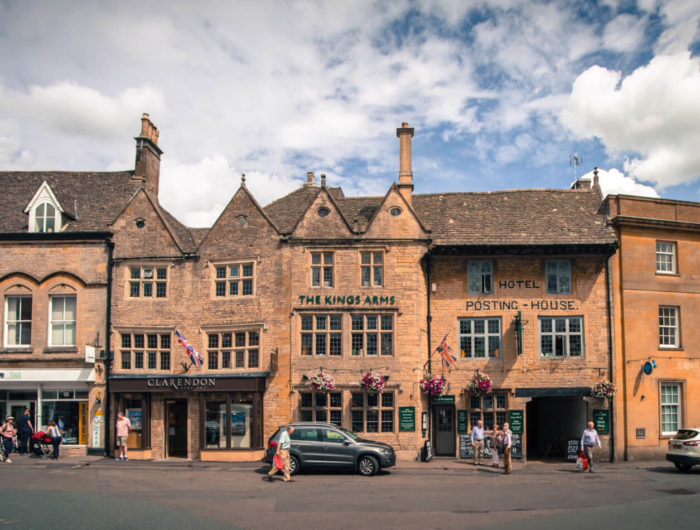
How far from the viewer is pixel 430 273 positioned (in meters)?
27.2

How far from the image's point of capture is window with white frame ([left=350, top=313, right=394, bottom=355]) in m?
26.5

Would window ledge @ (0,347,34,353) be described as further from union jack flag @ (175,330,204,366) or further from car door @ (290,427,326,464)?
car door @ (290,427,326,464)

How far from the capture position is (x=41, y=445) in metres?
25.5

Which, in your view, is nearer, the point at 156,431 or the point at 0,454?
the point at 0,454

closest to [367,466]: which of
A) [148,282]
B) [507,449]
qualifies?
[507,449]

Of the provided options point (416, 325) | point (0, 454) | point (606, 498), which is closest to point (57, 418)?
point (0, 454)

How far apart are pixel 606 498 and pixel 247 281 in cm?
1585

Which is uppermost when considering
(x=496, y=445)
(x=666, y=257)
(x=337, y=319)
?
(x=666, y=257)

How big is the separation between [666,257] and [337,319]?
1407cm

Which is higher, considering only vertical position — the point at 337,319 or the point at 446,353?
the point at 337,319

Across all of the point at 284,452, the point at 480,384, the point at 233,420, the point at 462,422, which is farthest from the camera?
the point at 462,422

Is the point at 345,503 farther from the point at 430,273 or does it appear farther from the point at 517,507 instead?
the point at 430,273

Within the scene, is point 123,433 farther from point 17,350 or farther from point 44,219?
point 44,219

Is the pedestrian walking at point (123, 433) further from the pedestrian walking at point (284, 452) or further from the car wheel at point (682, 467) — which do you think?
the car wheel at point (682, 467)
